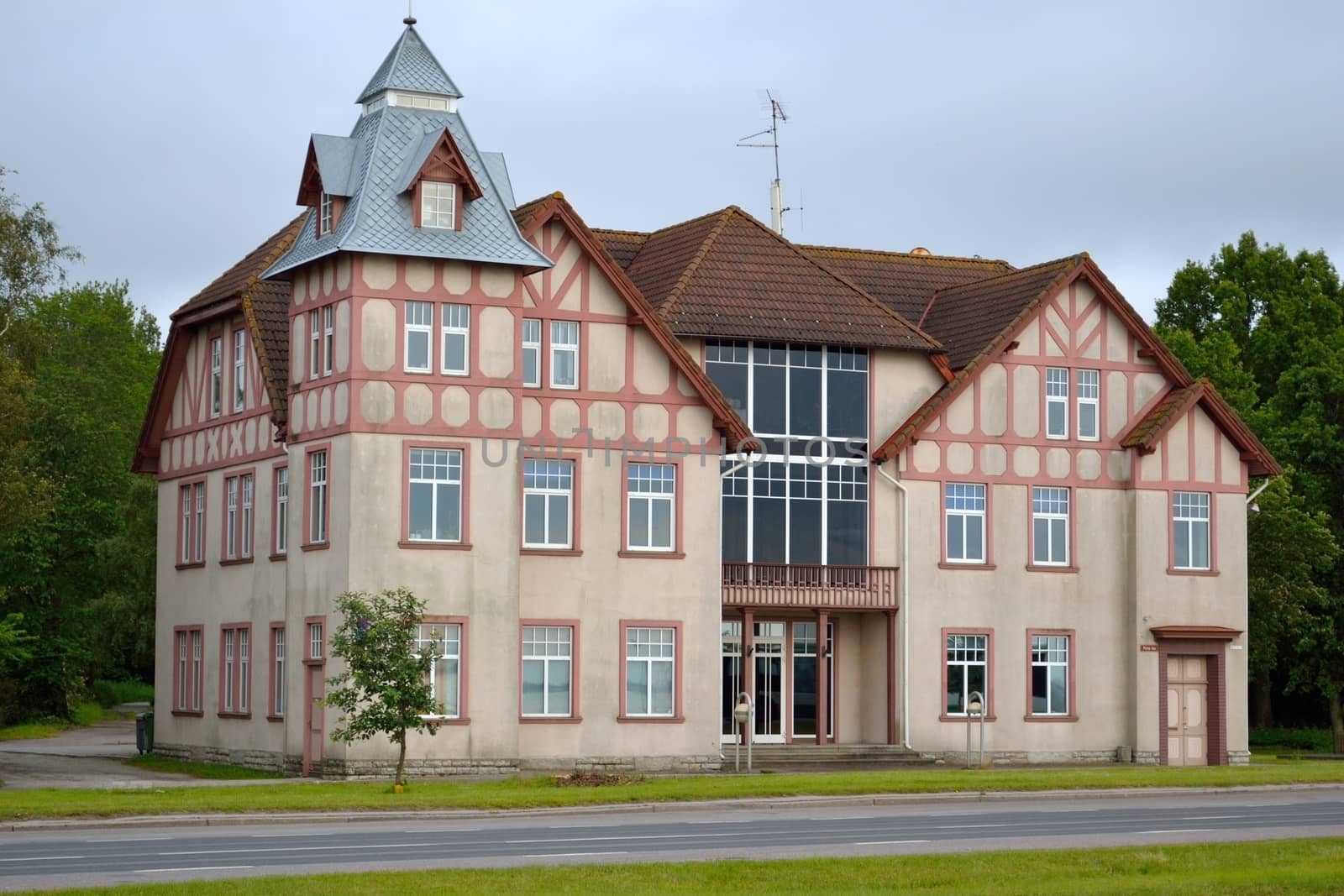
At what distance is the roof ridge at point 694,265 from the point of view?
148 feet

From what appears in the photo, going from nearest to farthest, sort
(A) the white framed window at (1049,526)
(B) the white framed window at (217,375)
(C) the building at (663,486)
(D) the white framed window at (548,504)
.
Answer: (C) the building at (663,486) < (D) the white framed window at (548,504) < (B) the white framed window at (217,375) < (A) the white framed window at (1049,526)

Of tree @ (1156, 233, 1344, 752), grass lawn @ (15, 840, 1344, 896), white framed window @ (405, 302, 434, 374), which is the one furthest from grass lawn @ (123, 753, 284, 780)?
tree @ (1156, 233, 1344, 752)

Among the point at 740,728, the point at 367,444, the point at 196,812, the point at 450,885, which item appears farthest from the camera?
the point at 740,728

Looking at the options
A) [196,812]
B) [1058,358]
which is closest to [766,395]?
[1058,358]

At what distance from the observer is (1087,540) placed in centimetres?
4819

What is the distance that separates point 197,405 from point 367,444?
31.6 feet

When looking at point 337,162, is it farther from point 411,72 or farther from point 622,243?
point 622,243

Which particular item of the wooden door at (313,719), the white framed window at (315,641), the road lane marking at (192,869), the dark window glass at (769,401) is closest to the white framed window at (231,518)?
the white framed window at (315,641)

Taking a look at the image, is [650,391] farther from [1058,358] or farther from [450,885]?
[450,885]

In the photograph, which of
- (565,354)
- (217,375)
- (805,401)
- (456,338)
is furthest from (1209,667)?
(217,375)

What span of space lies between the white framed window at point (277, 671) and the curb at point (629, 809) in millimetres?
12505

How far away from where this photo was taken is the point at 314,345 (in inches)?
1617

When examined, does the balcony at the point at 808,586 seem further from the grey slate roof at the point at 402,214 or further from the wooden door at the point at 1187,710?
the grey slate roof at the point at 402,214

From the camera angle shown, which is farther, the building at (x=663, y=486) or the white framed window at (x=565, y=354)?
the white framed window at (x=565, y=354)
